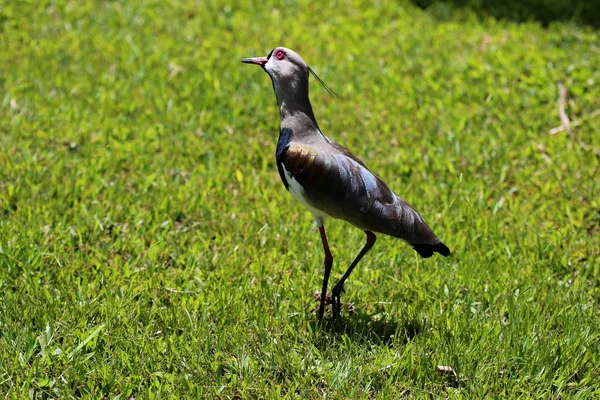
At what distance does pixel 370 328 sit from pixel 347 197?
78cm

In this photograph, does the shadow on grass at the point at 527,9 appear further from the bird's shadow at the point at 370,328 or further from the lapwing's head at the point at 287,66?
the bird's shadow at the point at 370,328

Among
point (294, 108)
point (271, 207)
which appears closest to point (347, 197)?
point (294, 108)

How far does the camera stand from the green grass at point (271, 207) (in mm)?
4090

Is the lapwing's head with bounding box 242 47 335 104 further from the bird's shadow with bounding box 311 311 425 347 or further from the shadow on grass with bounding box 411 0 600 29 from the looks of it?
the shadow on grass with bounding box 411 0 600 29

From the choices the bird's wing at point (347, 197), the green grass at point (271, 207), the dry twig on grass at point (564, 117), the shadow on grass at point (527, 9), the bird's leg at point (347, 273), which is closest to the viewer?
the green grass at point (271, 207)

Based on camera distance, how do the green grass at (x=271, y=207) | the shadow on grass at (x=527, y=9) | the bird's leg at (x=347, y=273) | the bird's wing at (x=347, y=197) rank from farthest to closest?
the shadow on grass at (x=527, y=9)
the bird's leg at (x=347, y=273)
the bird's wing at (x=347, y=197)
the green grass at (x=271, y=207)

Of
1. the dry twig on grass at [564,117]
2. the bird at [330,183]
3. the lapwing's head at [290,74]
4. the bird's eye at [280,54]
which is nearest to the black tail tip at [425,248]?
the bird at [330,183]

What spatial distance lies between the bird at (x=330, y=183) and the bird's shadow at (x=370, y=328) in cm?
8

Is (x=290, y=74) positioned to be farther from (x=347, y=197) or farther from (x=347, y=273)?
(x=347, y=273)

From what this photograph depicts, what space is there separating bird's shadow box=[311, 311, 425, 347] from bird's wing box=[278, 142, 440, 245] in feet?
1.74

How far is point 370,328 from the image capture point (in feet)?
14.5

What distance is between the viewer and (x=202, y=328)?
425 cm

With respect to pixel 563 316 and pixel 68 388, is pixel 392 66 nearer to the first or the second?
pixel 563 316

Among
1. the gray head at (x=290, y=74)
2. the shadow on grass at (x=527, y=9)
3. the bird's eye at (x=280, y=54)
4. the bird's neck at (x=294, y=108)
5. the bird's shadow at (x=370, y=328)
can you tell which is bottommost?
the bird's shadow at (x=370, y=328)
